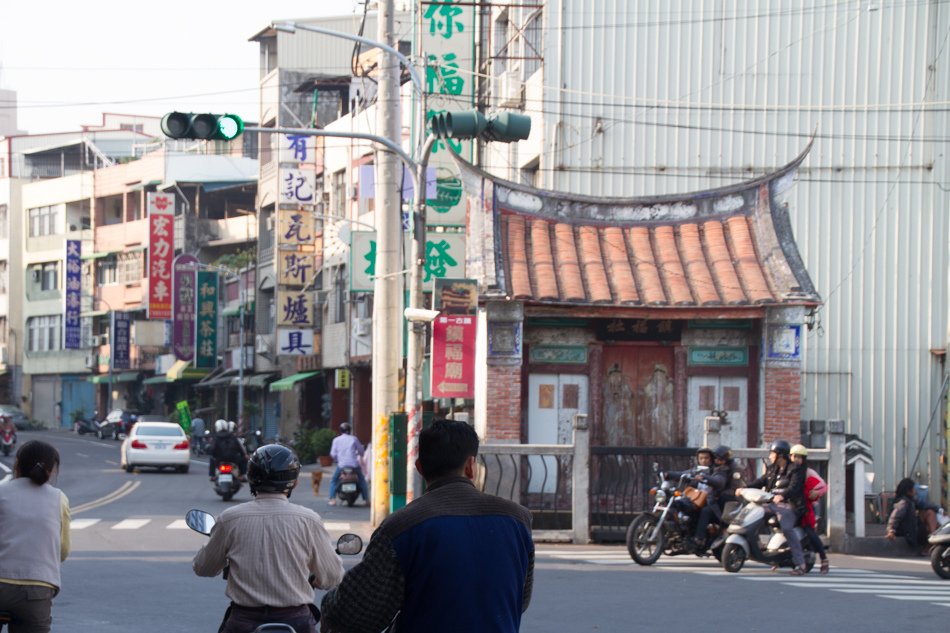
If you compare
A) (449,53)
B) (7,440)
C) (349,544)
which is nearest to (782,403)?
(449,53)

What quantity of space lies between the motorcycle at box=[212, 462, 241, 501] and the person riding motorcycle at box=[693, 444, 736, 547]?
39.4 feet

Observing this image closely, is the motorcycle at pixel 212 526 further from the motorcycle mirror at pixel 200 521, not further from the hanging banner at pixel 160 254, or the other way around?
the hanging banner at pixel 160 254

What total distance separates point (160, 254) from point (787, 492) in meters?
49.0

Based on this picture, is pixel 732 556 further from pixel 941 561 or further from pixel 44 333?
pixel 44 333

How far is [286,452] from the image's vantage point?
606cm

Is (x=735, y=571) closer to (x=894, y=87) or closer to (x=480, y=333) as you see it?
(x=480, y=333)

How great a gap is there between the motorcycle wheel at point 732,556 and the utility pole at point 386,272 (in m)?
6.12

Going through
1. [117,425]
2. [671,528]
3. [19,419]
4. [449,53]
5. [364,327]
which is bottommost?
[19,419]

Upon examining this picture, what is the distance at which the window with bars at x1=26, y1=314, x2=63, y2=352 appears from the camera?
261 ft

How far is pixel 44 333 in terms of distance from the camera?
80.8 m

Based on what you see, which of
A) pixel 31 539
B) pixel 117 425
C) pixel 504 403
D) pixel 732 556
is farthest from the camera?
pixel 117 425

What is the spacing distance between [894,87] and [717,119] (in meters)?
3.55

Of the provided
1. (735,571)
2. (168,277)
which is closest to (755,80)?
(735,571)

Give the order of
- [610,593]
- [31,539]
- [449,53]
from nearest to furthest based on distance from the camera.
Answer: [31,539], [610,593], [449,53]
